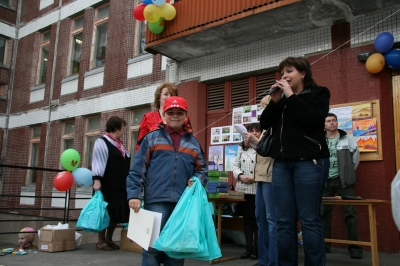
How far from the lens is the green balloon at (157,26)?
7805mm

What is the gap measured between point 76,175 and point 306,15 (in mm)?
4973

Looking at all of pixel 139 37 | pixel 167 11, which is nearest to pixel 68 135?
pixel 139 37

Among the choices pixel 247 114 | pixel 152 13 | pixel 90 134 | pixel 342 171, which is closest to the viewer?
pixel 342 171

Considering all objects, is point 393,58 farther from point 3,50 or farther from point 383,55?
point 3,50

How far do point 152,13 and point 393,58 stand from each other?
4.42 metres

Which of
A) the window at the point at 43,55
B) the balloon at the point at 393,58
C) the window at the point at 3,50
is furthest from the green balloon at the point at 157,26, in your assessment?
the window at the point at 3,50

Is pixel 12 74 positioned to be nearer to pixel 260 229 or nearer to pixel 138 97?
pixel 138 97

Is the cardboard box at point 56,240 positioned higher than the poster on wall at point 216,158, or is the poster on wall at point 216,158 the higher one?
the poster on wall at point 216,158

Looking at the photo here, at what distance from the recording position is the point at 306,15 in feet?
21.1

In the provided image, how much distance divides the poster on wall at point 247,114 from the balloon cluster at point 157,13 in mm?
2303

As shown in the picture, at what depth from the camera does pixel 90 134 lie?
466 inches

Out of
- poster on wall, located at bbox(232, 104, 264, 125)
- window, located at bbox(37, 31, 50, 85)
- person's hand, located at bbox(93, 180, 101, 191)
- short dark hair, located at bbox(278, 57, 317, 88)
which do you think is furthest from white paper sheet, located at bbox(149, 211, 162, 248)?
window, located at bbox(37, 31, 50, 85)

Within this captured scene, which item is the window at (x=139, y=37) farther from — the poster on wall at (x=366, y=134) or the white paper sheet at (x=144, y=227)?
the white paper sheet at (x=144, y=227)

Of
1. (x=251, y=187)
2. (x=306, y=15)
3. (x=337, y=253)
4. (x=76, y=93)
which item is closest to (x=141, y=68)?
(x=76, y=93)
